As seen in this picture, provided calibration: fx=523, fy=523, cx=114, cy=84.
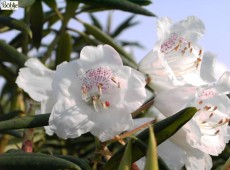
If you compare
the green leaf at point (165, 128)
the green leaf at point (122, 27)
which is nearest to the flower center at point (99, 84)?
the green leaf at point (165, 128)

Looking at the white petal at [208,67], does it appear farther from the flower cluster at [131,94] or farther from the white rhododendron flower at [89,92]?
the white rhododendron flower at [89,92]

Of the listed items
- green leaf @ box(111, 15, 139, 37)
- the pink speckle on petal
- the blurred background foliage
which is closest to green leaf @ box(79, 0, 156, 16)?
the blurred background foliage

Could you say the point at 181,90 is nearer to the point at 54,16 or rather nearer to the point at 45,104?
the point at 45,104

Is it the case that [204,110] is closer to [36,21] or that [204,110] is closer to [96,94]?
[96,94]

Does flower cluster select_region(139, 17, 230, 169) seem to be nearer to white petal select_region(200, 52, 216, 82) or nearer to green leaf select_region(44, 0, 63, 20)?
white petal select_region(200, 52, 216, 82)

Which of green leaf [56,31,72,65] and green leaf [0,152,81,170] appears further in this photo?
green leaf [56,31,72,65]

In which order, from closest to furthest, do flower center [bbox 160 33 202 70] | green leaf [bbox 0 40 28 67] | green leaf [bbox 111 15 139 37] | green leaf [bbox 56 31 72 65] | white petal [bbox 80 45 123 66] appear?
white petal [bbox 80 45 123 66] → flower center [bbox 160 33 202 70] → green leaf [bbox 0 40 28 67] → green leaf [bbox 56 31 72 65] → green leaf [bbox 111 15 139 37]
